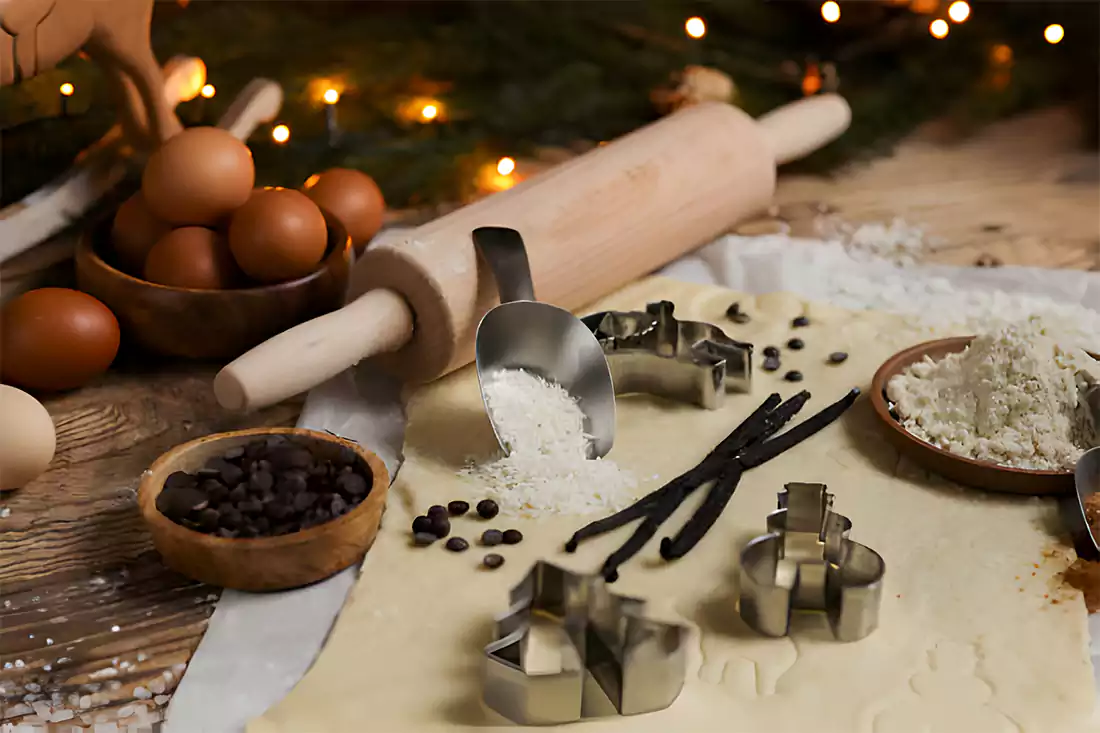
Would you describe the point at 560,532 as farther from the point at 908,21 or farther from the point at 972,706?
the point at 908,21

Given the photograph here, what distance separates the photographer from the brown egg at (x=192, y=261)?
1621mm

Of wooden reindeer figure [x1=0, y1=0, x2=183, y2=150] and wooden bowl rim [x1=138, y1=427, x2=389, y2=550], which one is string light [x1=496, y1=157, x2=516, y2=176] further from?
wooden bowl rim [x1=138, y1=427, x2=389, y2=550]

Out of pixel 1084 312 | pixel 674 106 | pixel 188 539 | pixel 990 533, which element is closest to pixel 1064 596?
pixel 990 533

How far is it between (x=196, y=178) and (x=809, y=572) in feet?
3.21

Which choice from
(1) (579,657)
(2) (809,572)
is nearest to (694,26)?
(2) (809,572)

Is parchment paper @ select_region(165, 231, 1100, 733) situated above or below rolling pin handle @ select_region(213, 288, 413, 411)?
below

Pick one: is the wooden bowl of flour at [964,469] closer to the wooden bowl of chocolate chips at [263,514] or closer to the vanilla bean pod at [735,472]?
the vanilla bean pod at [735,472]

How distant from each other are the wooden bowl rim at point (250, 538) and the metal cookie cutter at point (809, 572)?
15.2 inches

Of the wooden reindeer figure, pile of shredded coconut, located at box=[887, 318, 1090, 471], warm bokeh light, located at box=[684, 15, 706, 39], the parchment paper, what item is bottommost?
the parchment paper

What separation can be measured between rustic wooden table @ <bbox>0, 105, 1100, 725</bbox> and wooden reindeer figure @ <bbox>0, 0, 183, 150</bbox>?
431mm

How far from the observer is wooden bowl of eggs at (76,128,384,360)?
Result: 5.29 ft

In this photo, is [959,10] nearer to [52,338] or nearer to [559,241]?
[559,241]

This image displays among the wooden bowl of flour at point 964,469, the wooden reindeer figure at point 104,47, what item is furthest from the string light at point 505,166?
the wooden bowl of flour at point 964,469

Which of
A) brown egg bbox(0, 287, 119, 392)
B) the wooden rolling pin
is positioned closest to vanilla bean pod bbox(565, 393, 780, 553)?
the wooden rolling pin
